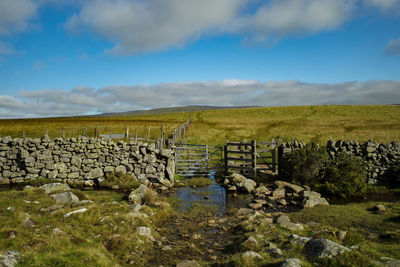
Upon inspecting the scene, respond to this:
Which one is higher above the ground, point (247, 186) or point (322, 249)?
point (322, 249)

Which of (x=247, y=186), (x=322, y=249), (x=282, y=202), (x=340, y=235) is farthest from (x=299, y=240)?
(x=247, y=186)

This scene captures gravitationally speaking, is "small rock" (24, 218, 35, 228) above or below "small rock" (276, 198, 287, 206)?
above

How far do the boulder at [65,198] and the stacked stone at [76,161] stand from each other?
534 cm

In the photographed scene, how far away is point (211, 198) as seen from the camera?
12781 mm

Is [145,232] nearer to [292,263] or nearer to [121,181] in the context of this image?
[292,263]

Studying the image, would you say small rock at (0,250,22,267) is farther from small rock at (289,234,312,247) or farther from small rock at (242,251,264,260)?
small rock at (289,234,312,247)

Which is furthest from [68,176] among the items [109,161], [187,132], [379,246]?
[187,132]

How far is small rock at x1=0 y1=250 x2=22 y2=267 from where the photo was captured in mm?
4477

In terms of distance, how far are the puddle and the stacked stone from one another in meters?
1.97

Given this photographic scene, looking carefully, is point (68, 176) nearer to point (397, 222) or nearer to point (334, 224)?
point (334, 224)

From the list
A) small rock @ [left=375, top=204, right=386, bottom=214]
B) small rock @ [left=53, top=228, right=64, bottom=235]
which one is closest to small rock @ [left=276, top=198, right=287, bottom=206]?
small rock @ [left=375, top=204, right=386, bottom=214]

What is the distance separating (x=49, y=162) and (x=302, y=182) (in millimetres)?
15591

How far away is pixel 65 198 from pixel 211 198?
666cm

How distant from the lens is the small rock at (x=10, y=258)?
4.48 metres
